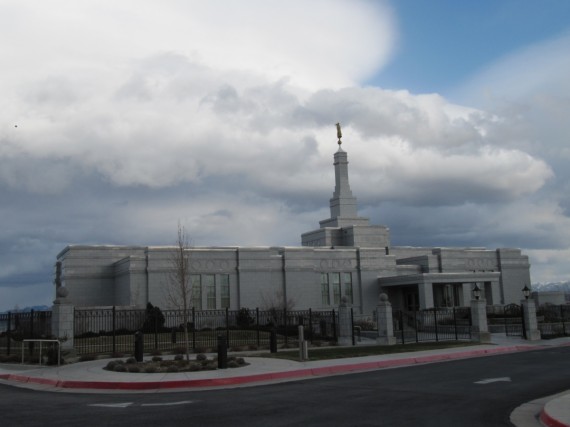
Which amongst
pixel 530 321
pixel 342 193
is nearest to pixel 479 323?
pixel 530 321

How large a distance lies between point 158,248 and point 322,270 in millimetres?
18467

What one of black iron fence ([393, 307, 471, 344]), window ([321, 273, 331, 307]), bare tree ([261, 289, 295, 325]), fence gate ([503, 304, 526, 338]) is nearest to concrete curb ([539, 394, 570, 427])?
black iron fence ([393, 307, 471, 344])

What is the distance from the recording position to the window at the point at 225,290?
6284 cm

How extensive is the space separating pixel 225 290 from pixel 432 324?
21.4 meters

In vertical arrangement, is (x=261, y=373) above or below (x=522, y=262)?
below

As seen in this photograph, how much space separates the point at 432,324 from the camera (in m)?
52.4

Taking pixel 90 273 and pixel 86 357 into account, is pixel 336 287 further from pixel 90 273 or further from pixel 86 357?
pixel 86 357

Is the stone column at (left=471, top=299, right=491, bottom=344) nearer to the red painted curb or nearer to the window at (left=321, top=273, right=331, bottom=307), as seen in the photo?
the red painted curb

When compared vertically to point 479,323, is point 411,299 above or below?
above

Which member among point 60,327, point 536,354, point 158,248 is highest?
point 158,248

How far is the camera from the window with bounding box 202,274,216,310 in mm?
61875

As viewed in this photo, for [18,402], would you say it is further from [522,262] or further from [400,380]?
[522,262]

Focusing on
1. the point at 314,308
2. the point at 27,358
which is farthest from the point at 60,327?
the point at 314,308

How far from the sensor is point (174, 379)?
58.9 ft
